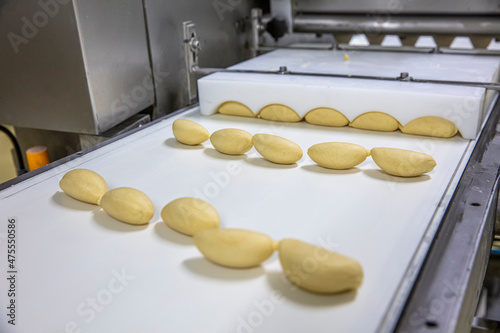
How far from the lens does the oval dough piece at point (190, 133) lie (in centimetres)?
127

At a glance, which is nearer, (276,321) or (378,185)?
(276,321)

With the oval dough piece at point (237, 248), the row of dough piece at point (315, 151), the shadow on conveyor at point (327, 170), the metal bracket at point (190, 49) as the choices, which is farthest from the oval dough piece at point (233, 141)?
the metal bracket at point (190, 49)

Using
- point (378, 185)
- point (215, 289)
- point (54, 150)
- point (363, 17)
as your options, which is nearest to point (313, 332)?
point (215, 289)

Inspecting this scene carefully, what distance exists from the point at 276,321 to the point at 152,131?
923 millimetres

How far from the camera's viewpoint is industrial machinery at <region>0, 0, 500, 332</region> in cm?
68

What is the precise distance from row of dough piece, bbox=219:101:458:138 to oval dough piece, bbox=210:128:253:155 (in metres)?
0.29

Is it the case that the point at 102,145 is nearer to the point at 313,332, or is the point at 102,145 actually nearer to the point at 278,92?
the point at 278,92

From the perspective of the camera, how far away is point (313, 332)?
62cm

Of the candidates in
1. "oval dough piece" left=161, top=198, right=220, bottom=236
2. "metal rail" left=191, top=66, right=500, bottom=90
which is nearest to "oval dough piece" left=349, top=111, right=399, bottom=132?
"metal rail" left=191, top=66, right=500, bottom=90

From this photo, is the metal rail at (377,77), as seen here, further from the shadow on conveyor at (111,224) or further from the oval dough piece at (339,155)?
the shadow on conveyor at (111,224)

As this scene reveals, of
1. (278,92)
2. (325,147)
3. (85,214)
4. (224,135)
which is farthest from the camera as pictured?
(278,92)

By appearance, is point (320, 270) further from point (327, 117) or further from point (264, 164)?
point (327, 117)

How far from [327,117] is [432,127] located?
30 cm

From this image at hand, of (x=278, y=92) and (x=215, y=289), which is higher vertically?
(x=278, y=92)
